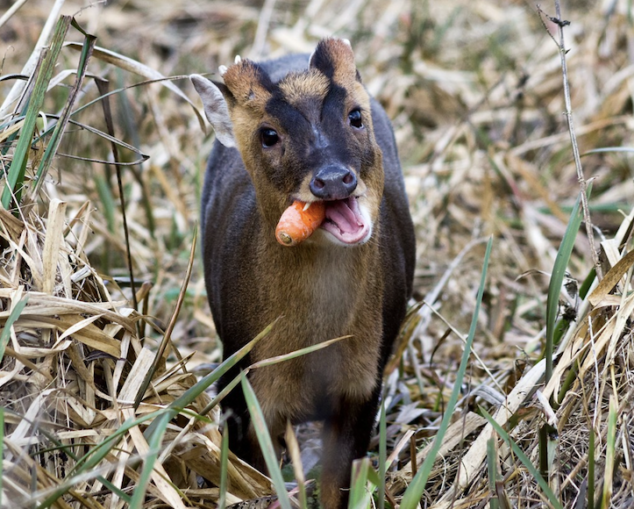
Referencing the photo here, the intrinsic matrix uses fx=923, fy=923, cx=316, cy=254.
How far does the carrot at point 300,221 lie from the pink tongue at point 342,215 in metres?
0.03

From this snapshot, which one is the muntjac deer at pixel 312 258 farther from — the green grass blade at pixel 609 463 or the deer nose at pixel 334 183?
the green grass blade at pixel 609 463

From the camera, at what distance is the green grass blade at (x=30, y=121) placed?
3688 millimetres

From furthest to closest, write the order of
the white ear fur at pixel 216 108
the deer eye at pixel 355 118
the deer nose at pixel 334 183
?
the white ear fur at pixel 216 108
the deer eye at pixel 355 118
the deer nose at pixel 334 183

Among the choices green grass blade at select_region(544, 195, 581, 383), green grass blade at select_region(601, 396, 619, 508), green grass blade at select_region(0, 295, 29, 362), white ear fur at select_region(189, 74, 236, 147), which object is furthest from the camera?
white ear fur at select_region(189, 74, 236, 147)

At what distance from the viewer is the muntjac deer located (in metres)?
3.66

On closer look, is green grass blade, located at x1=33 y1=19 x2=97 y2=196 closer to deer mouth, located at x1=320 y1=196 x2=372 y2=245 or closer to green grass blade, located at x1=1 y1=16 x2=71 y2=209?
green grass blade, located at x1=1 y1=16 x2=71 y2=209

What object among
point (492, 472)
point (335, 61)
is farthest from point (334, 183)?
point (492, 472)

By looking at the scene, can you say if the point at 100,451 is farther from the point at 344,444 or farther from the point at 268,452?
the point at 344,444

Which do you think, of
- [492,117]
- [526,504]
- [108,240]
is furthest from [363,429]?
[492,117]

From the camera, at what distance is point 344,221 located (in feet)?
11.8

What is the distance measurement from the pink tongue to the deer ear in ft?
2.19

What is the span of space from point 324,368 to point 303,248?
564 millimetres

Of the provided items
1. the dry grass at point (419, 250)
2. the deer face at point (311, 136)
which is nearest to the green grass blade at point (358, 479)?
the dry grass at point (419, 250)

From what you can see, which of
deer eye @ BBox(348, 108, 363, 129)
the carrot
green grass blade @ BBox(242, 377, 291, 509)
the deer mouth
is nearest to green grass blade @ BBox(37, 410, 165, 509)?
green grass blade @ BBox(242, 377, 291, 509)
